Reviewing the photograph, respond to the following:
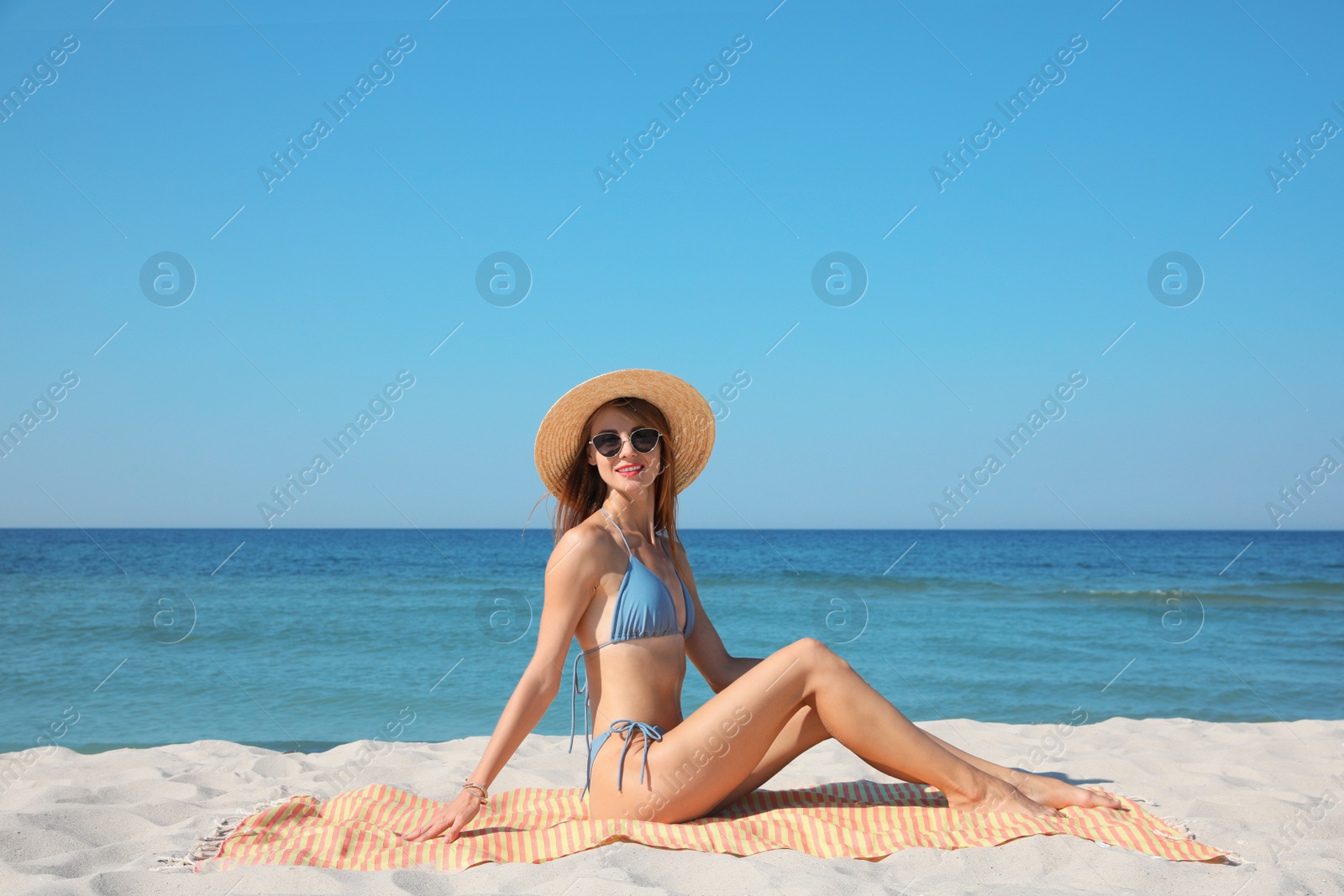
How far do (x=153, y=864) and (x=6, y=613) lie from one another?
15588 millimetres

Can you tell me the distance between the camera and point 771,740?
3367 millimetres

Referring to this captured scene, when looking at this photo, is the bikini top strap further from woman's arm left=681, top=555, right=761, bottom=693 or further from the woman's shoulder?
woman's arm left=681, top=555, right=761, bottom=693

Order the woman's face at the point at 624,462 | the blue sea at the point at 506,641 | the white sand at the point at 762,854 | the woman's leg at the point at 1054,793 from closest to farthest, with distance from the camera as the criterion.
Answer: the white sand at the point at 762,854 < the woman's leg at the point at 1054,793 < the woman's face at the point at 624,462 < the blue sea at the point at 506,641

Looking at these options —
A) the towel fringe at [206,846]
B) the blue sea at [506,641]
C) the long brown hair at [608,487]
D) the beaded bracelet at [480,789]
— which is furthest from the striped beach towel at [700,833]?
the blue sea at [506,641]

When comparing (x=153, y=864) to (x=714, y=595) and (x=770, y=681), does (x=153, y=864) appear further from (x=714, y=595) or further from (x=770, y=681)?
(x=714, y=595)

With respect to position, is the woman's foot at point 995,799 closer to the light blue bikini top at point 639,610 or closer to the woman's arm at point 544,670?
the light blue bikini top at point 639,610

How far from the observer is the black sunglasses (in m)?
3.82

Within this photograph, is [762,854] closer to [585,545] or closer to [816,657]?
[816,657]

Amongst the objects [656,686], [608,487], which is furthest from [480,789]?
[608,487]

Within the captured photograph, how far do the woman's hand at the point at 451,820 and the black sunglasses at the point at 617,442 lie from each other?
142 cm

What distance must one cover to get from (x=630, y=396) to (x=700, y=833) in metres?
1.78

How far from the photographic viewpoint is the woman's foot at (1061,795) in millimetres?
3516

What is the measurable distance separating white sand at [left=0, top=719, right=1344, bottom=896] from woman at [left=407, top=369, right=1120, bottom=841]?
0.29 meters

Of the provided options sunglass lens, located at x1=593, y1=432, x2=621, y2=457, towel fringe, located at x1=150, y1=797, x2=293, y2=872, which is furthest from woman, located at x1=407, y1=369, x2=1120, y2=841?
towel fringe, located at x1=150, y1=797, x2=293, y2=872
